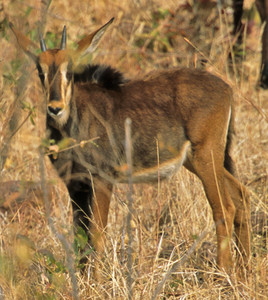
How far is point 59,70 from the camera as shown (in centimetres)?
471

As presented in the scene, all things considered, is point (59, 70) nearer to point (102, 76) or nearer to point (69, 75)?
point (69, 75)

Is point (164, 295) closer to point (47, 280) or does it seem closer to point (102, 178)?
point (47, 280)

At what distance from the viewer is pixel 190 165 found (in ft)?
16.8

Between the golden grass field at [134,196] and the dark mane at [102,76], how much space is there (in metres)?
0.47

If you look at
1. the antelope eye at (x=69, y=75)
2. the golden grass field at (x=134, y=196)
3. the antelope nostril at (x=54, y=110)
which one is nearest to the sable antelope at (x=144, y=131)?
the antelope eye at (x=69, y=75)

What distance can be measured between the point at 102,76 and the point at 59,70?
55 centimetres

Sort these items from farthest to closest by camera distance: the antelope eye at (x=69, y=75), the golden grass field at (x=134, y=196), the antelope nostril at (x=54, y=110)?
the antelope eye at (x=69, y=75)
the antelope nostril at (x=54, y=110)
the golden grass field at (x=134, y=196)

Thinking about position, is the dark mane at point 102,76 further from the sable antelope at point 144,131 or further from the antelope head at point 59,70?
the antelope head at point 59,70

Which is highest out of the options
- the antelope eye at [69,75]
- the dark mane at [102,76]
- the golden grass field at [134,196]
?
the antelope eye at [69,75]

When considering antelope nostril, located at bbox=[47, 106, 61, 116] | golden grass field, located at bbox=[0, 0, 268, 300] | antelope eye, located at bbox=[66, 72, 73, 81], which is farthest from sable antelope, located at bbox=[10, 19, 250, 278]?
antelope nostril, located at bbox=[47, 106, 61, 116]

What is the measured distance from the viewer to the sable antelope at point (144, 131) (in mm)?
4910

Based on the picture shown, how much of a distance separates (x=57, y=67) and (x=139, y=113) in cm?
82

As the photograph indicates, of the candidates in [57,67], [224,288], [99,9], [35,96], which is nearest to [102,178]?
[57,67]

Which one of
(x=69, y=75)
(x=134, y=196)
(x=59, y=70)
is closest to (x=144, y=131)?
(x=69, y=75)
